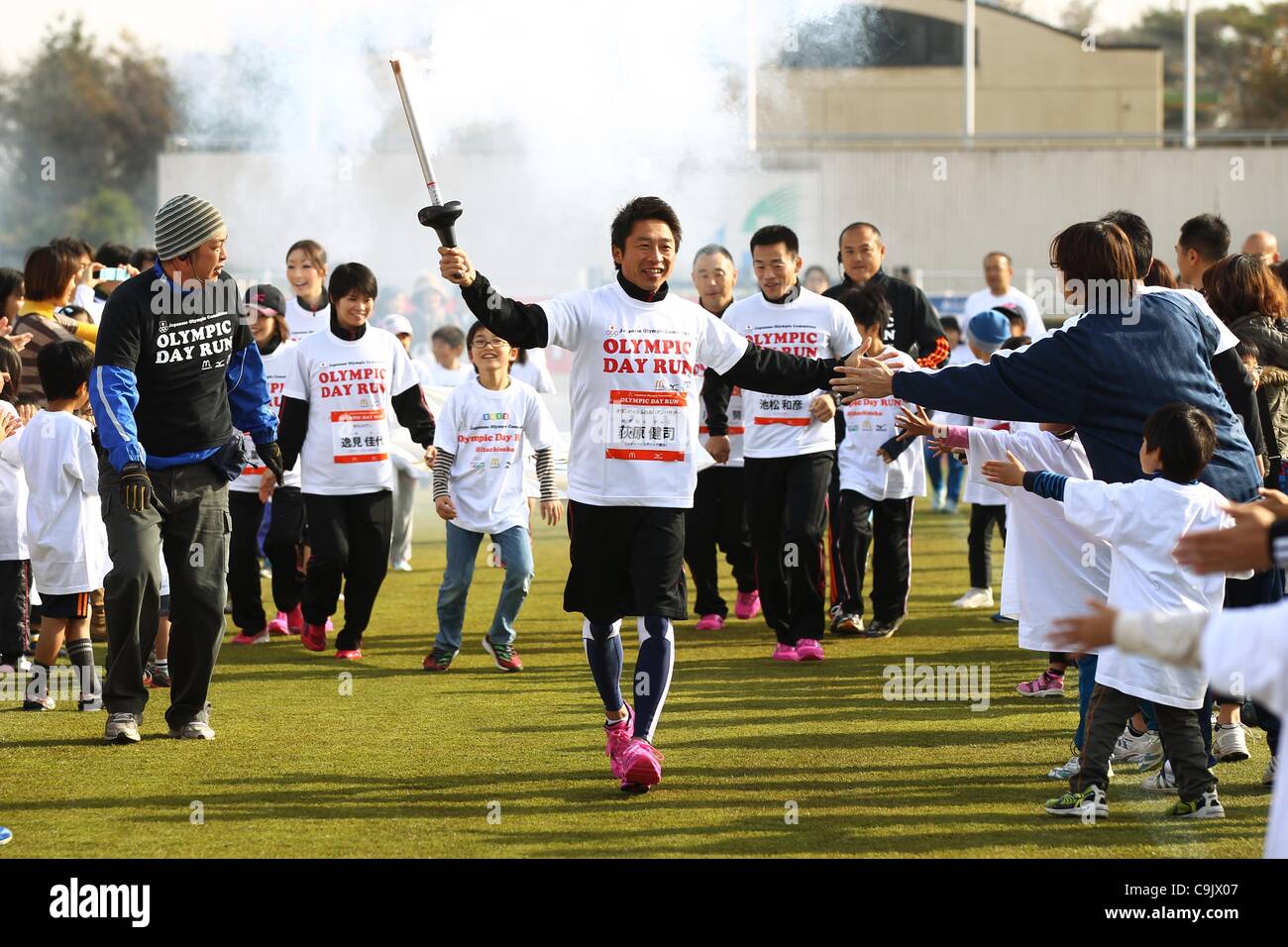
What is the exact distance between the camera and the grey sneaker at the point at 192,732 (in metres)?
7.20

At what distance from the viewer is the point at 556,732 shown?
7305mm

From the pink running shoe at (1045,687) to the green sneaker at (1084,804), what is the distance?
7.53 feet

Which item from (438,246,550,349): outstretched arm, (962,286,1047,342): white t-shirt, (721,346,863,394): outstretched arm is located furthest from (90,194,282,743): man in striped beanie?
(962,286,1047,342): white t-shirt

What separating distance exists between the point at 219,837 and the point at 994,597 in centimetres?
736

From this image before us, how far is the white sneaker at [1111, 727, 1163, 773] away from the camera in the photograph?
22.0 feet

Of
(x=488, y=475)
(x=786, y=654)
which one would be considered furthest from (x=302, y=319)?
(x=786, y=654)

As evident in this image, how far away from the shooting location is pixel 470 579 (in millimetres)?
9133

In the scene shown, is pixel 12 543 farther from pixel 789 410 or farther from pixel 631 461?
pixel 789 410

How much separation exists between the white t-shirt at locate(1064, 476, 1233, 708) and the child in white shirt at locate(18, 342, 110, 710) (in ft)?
15.4

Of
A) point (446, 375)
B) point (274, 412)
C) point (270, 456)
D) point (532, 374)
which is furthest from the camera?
point (446, 375)

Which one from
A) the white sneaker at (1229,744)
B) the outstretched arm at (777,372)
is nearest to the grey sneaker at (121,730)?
the outstretched arm at (777,372)

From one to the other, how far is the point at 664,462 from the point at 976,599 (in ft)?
17.8

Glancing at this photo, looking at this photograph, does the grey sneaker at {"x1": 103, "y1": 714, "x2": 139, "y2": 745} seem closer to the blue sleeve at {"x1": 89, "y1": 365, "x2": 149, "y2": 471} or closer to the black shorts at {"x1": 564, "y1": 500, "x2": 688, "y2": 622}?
the blue sleeve at {"x1": 89, "y1": 365, "x2": 149, "y2": 471}

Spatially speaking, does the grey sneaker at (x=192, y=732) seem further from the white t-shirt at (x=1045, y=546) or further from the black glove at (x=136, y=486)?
the white t-shirt at (x=1045, y=546)
